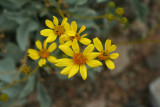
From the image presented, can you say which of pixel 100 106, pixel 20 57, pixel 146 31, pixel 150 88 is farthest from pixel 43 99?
pixel 146 31

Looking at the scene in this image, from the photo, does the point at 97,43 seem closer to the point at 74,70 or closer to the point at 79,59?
the point at 79,59

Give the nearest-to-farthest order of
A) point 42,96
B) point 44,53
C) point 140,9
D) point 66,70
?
1. point 66,70
2. point 44,53
3. point 42,96
4. point 140,9

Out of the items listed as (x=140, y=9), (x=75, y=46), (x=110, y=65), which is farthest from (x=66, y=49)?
(x=140, y=9)

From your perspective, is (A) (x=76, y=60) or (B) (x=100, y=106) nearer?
(A) (x=76, y=60)

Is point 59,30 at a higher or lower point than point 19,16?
lower

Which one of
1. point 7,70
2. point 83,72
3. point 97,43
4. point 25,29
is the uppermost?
point 25,29

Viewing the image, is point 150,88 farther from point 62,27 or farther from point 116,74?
point 62,27

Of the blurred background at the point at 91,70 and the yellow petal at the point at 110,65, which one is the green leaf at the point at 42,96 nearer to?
the blurred background at the point at 91,70

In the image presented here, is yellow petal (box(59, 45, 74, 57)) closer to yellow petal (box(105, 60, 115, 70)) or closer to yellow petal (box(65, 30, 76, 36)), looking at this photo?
yellow petal (box(65, 30, 76, 36))

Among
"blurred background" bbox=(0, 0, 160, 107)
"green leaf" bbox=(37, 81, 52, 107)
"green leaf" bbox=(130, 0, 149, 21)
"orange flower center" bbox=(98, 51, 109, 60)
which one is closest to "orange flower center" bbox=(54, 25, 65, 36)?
"orange flower center" bbox=(98, 51, 109, 60)
